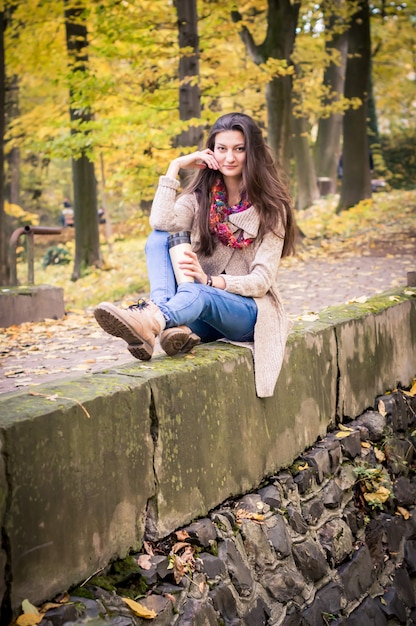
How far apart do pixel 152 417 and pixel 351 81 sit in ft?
49.6

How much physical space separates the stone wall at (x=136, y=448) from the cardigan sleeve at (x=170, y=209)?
785 millimetres

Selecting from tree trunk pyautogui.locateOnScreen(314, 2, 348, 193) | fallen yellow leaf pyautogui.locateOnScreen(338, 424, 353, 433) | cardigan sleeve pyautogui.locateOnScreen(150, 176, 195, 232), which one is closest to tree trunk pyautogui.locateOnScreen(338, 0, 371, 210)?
tree trunk pyautogui.locateOnScreen(314, 2, 348, 193)

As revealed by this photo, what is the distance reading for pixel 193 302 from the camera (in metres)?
3.68

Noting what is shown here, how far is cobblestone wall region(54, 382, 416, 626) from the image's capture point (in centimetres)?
298

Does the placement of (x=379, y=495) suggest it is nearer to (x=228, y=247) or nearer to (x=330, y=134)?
(x=228, y=247)

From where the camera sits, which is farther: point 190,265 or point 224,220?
point 224,220

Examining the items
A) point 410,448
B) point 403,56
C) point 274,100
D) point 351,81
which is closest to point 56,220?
point 403,56

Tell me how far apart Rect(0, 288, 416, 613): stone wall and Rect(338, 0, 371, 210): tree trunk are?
42.4ft

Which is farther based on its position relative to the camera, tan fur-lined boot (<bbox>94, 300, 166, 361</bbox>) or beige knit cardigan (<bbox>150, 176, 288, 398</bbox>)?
beige knit cardigan (<bbox>150, 176, 288, 398</bbox>)

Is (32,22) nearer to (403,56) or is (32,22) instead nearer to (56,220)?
(403,56)

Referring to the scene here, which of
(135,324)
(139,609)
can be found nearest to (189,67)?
(135,324)

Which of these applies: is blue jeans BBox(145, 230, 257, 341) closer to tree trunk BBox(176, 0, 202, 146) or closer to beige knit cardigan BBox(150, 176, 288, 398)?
beige knit cardigan BBox(150, 176, 288, 398)

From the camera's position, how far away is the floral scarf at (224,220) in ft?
13.7

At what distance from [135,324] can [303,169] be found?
60.2ft
